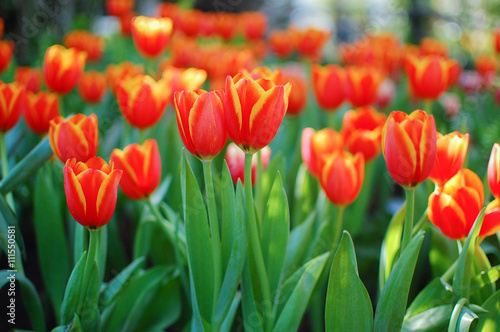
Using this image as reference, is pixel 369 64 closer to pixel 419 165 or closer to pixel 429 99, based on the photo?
pixel 429 99

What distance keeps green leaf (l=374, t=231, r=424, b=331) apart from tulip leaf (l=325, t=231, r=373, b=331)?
2 centimetres

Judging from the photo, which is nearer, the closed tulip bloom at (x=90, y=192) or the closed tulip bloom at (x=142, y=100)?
the closed tulip bloom at (x=90, y=192)

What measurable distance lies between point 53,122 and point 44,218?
1.09ft

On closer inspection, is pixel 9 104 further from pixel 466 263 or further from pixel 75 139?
pixel 466 263

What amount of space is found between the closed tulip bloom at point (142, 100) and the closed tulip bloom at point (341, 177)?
0.45m

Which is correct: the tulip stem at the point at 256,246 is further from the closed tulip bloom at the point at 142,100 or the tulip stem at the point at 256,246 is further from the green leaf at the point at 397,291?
the closed tulip bloom at the point at 142,100

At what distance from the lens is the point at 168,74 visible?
57.1 inches

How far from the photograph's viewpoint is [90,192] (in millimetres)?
831

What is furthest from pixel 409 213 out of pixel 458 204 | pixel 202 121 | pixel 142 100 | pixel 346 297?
pixel 142 100

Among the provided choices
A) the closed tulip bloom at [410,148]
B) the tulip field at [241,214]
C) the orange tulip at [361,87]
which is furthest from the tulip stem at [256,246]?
the orange tulip at [361,87]

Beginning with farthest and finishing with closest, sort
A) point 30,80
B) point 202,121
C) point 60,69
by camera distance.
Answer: point 30,80 < point 60,69 < point 202,121

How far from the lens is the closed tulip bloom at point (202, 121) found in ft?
2.58

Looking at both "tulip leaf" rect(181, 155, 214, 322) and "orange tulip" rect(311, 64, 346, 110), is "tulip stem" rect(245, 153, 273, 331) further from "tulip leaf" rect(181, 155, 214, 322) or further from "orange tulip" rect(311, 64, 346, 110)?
"orange tulip" rect(311, 64, 346, 110)

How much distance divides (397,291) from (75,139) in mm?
642
